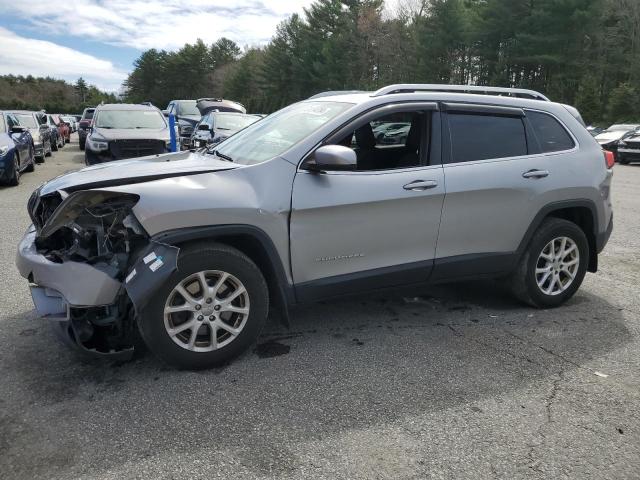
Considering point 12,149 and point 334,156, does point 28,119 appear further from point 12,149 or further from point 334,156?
point 334,156

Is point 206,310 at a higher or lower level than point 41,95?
lower

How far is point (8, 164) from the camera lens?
36.6ft

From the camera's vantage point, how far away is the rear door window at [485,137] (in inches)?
164

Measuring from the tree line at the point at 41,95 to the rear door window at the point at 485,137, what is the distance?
90.5 meters

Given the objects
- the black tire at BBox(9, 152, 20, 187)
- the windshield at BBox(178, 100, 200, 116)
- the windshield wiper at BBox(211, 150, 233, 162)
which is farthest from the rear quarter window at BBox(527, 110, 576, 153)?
the windshield at BBox(178, 100, 200, 116)

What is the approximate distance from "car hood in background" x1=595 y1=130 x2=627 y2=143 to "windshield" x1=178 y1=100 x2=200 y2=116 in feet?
57.5

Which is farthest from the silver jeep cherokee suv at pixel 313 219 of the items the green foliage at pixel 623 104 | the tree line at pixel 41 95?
the tree line at pixel 41 95

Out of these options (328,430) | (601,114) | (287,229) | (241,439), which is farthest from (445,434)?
(601,114)

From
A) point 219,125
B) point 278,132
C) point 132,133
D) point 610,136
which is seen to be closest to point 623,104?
point 610,136

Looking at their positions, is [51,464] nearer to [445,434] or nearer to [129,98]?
[445,434]

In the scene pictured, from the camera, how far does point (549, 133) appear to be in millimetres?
4613

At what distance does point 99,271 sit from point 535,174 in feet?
11.1

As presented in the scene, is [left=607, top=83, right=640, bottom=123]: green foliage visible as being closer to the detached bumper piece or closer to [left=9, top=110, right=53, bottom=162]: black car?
[left=9, top=110, right=53, bottom=162]: black car

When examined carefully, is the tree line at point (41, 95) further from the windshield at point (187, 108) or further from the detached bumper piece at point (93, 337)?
the detached bumper piece at point (93, 337)
